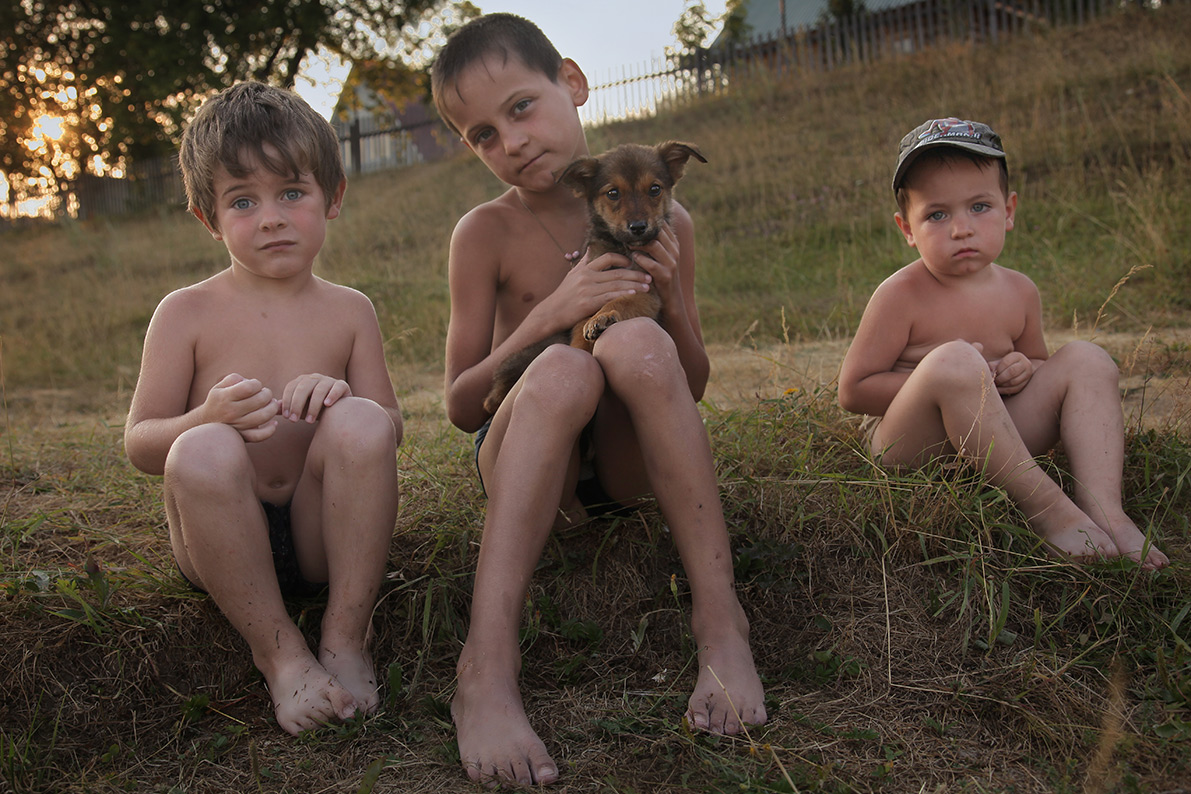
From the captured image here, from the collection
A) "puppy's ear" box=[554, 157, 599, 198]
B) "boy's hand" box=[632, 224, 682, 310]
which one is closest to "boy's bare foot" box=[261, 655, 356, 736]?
"boy's hand" box=[632, 224, 682, 310]

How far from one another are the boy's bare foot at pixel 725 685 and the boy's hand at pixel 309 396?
1.09m

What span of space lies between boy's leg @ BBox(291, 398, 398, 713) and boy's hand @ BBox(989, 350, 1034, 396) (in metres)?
1.79

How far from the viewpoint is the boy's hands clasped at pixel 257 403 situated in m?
1.97

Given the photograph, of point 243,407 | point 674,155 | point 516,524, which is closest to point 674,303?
point 674,155

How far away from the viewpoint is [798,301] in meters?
7.39

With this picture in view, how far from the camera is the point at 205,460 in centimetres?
192

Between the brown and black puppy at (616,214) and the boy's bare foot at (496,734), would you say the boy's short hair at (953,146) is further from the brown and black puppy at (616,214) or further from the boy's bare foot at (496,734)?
the boy's bare foot at (496,734)

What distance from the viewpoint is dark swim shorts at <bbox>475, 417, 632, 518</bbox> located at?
2447 mm

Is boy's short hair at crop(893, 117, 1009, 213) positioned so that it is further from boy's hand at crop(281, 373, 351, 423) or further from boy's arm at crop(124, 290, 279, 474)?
boy's arm at crop(124, 290, 279, 474)

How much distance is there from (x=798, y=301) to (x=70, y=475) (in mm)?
5718

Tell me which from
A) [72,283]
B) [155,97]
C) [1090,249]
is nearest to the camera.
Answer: [1090,249]

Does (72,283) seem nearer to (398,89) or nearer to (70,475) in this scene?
(398,89)

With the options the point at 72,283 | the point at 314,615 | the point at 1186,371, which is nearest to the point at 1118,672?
the point at 314,615

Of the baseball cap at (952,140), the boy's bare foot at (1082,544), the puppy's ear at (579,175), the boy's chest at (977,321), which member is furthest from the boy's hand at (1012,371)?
the puppy's ear at (579,175)
